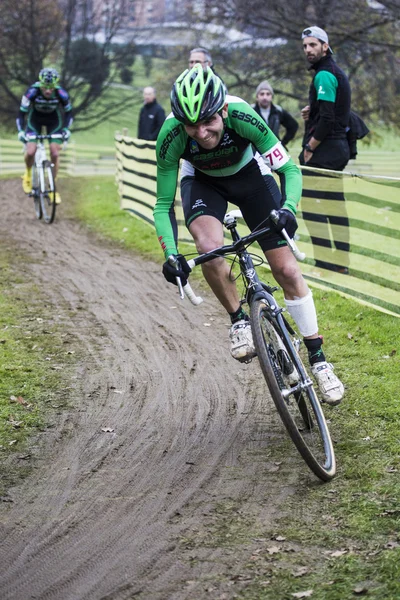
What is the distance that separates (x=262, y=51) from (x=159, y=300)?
55.2 feet

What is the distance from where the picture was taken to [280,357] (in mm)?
5055

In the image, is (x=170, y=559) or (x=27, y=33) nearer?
(x=170, y=559)

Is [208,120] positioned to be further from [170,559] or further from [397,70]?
[397,70]

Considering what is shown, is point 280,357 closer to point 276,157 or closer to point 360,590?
point 276,157

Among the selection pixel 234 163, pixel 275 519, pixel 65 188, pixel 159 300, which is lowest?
pixel 65 188

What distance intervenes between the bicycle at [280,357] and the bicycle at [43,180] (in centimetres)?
990

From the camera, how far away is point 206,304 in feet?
31.6

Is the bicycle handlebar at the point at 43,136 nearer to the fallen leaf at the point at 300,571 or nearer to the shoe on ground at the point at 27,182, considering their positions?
the shoe on ground at the point at 27,182

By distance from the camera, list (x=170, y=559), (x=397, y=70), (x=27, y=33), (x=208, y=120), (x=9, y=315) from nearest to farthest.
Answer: (x=170, y=559) → (x=208, y=120) → (x=9, y=315) → (x=397, y=70) → (x=27, y=33)

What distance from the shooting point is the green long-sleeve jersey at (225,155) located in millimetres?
5301

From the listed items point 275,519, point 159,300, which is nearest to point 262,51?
point 159,300

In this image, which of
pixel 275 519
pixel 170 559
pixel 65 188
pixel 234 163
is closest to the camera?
pixel 170 559

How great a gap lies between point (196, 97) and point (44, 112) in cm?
1079

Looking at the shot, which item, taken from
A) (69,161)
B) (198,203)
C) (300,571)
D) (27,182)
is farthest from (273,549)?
(69,161)
